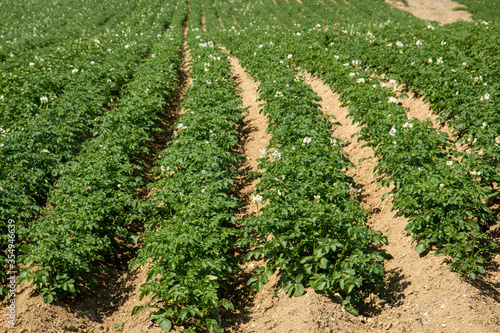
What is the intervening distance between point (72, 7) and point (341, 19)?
90.9 feet

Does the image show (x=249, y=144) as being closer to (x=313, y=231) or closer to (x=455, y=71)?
(x=313, y=231)

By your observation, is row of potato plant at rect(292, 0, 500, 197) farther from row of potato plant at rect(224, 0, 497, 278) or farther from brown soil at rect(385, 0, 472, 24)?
brown soil at rect(385, 0, 472, 24)

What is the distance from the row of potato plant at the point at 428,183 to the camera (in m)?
4.56

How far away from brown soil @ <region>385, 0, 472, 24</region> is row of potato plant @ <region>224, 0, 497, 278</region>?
3038 centimetres

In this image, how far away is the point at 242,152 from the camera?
9383 millimetres

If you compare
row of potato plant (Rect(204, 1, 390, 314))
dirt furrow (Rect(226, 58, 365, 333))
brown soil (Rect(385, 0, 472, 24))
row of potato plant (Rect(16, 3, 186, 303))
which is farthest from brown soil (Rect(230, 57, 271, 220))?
brown soil (Rect(385, 0, 472, 24))

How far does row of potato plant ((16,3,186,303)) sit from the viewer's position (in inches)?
184

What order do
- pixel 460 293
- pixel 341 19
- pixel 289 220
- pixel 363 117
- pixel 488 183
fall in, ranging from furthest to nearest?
1. pixel 341 19
2. pixel 363 117
3. pixel 488 183
4. pixel 289 220
5. pixel 460 293

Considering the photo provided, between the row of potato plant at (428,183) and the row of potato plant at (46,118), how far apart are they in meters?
6.02

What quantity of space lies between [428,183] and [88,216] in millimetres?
4910

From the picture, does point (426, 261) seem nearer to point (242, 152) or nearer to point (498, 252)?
point (498, 252)

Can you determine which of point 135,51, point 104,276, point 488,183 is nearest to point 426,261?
point 488,183

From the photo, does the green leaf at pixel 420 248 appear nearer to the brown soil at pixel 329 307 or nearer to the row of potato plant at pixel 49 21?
the brown soil at pixel 329 307

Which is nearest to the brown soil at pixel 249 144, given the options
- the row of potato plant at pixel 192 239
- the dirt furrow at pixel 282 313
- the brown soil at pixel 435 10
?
the row of potato plant at pixel 192 239
